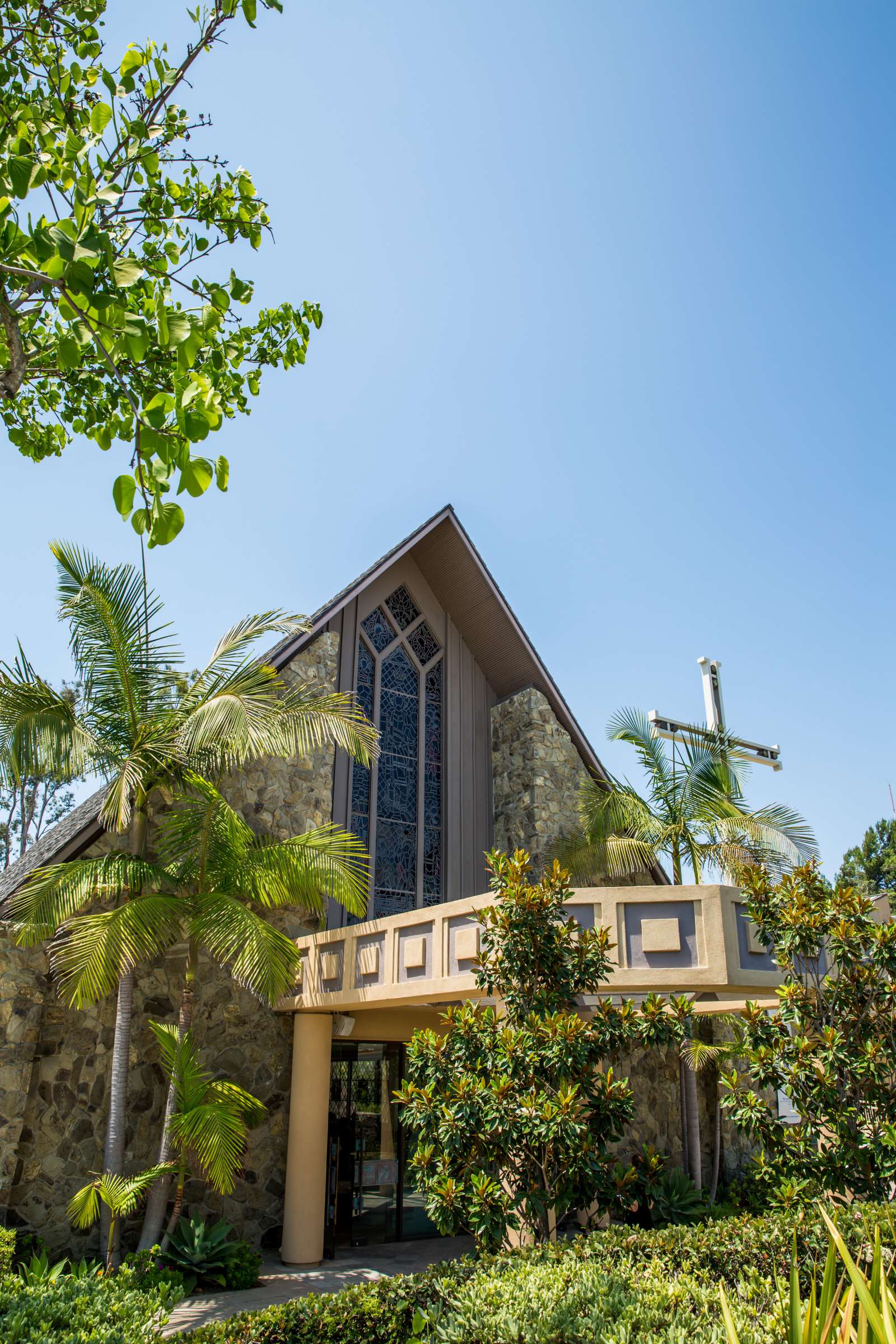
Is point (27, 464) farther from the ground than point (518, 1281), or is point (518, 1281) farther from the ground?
point (27, 464)

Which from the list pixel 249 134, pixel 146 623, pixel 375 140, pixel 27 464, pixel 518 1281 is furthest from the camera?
pixel 146 623

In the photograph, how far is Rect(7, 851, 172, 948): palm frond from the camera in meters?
10.3

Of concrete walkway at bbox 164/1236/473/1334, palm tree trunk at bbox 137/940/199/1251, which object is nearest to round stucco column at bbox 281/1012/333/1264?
concrete walkway at bbox 164/1236/473/1334

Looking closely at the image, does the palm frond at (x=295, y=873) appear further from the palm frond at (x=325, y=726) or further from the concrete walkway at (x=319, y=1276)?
the concrete walkway at (x=319, y=1276)

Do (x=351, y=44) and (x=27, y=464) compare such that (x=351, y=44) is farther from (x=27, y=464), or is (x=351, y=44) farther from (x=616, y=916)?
(x=616, y=916)

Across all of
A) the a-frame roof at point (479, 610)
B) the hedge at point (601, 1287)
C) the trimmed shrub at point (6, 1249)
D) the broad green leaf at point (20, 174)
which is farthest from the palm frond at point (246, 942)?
the broad green leaf at point (20, 174)

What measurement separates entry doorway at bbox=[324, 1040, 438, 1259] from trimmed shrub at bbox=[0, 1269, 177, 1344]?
800 cm

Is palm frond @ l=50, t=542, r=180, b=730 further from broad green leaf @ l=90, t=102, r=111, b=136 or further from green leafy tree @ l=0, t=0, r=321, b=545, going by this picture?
broad green leaf @ l=90, t=102, r=111, b=136

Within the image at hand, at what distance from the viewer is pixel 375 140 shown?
6609 millimetres

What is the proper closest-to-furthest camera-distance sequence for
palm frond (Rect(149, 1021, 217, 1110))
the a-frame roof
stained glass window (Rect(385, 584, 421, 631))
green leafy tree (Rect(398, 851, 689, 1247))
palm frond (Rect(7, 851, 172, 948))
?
green leafy tree (Rect(398, 851, 689, 1247))
palm frond (Rect(149, 1021, 217, 1110))
palm frond (Rect(7, 851, 172, 948))
the a-frame roof
stained glass window (Rect(385, 584, 421, 631))

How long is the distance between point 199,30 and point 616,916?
7571 millimetres

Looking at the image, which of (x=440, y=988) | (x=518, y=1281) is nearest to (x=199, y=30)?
(x=518, y=1281)

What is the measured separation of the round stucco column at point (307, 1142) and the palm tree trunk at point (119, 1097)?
2.14 meters

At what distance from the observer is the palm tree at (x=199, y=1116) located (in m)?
9.38
